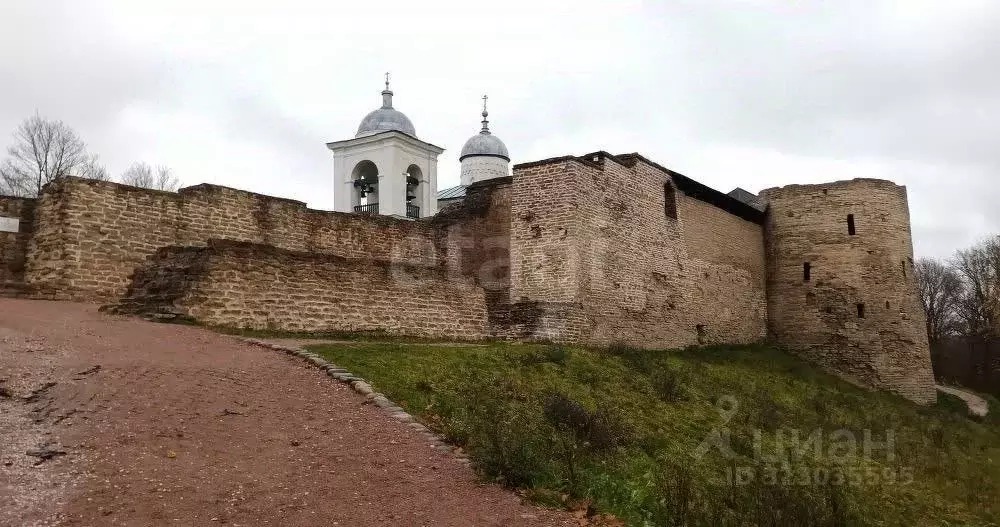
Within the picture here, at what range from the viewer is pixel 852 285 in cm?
2595

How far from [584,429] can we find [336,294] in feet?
22.5

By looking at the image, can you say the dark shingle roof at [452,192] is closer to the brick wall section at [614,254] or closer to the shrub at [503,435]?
the brick wall section at [614,254]

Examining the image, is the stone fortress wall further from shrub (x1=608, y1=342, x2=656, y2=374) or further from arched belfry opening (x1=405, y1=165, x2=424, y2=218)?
arched belfry opening (x1=405, y1=165, x2=424, y2=218)

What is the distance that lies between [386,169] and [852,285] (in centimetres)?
2176

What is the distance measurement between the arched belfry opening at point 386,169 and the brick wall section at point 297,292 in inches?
794

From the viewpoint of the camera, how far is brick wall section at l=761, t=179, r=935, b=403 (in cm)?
2559

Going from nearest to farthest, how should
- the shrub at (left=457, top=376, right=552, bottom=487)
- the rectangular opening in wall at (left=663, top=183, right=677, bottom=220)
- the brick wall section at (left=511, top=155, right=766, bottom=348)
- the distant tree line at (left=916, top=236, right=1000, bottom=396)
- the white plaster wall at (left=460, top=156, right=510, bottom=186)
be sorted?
the shrub at (left=457, top=376, right=552, bottom=487) → the brick wall section at (left=511, top=155, right=766, bottom=348) → the rectangular opening in wall at (left=663, top=183, right=677, bottom=220) → the distant tree line at (left=916, top=236, right=1000, bottom=396) → the white plaster wall at (left=460, top=156, right=510, bottom=186)

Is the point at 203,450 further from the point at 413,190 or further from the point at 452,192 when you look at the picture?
the point at 452,192

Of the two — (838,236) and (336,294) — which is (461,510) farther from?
(838,236)

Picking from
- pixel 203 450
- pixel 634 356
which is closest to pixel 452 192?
pixel 634 356

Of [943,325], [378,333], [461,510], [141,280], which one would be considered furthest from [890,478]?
[943,325]

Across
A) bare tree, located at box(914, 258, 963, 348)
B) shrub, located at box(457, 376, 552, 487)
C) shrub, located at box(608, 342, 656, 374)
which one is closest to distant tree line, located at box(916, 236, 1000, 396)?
bare tree, located at box(914, 258, 963, 348)

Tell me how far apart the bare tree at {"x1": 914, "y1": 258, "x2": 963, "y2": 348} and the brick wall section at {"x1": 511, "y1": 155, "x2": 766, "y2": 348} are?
31006mm

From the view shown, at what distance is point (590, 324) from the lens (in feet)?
57.8
